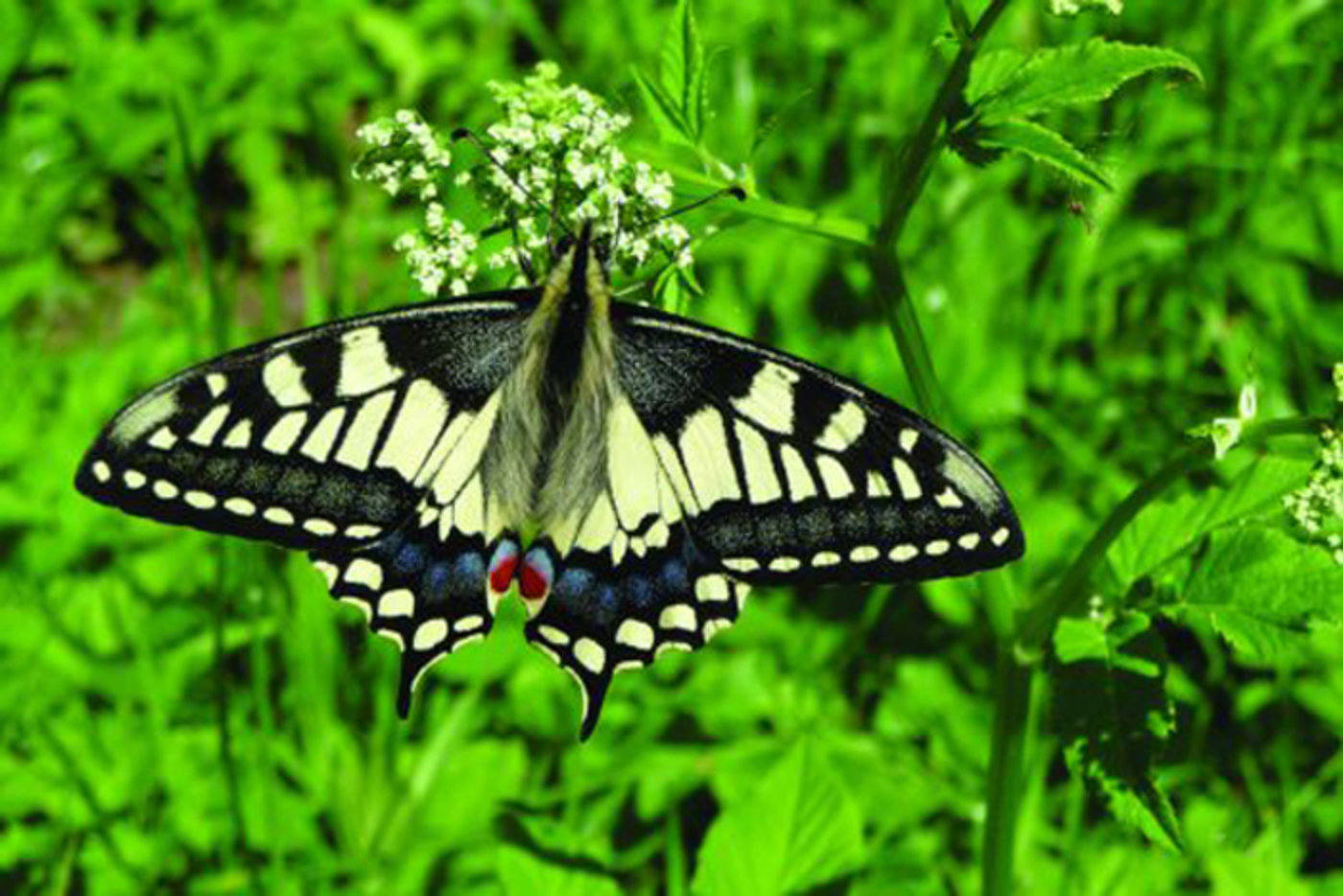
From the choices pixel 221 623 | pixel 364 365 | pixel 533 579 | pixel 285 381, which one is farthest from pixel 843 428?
pixel 221 623

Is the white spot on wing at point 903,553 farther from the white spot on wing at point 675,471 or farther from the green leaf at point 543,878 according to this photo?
the green leaf at point 543,878

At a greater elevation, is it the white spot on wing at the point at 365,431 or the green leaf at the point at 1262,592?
the white spot on wing at the point at 365,431

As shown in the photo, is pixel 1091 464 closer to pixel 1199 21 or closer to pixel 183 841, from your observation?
pixel 1199 21

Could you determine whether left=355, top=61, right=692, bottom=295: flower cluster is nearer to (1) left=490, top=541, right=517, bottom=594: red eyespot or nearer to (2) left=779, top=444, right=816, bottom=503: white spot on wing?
(2) left=779, top=444, right=816, bottom=503: white spot on wing

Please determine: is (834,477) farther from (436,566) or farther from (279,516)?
(279,516)

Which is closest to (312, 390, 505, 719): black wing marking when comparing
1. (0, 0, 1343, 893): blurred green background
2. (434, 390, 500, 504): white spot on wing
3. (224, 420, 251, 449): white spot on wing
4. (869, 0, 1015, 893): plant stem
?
(434, 390, 500, 504): white spot on wing

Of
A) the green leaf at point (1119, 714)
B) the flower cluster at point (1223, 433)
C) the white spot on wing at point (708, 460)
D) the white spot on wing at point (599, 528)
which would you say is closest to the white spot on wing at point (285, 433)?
the white spot on wing at point (599, 528)
